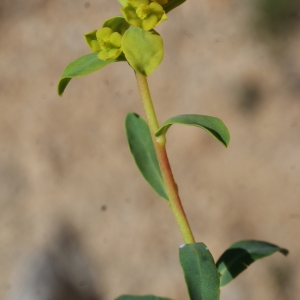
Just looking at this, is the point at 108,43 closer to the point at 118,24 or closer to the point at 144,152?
the point at 118,24

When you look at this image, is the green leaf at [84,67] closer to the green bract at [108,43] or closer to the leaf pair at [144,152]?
the green bract at [108,43]

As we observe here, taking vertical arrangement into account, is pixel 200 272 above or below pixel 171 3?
below

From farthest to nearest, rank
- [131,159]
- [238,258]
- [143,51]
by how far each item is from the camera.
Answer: [131,159] < [238,258] < [143,51]

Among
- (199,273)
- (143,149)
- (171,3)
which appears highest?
(171,3)

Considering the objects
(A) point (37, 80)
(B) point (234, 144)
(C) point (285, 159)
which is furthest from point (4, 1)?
(C) point (285, 159)

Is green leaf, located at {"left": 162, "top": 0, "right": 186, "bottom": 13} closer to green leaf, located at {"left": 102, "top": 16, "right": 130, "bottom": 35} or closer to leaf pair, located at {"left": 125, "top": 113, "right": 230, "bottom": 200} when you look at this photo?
green leaf, located at {"left": 102, "top": 16, "right": 130, "bottom": 35}

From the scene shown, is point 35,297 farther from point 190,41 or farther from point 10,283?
point 190,41

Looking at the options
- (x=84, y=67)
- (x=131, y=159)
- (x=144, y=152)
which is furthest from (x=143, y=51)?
(x=131, y=159)

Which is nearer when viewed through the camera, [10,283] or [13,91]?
[10,283]
